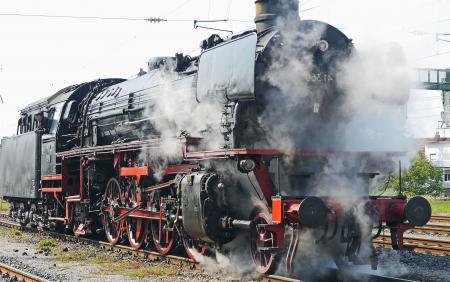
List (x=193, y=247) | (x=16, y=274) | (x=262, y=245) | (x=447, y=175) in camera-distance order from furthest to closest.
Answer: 1. (x=447, y=175)
2. (x=193, y=247)
3. (x=16, y=274)
4. (x=262, y=245)

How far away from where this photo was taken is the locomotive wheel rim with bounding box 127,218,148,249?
1167 centimetres

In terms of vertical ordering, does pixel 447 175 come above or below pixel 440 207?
above

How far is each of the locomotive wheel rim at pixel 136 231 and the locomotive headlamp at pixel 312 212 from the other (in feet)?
16.4

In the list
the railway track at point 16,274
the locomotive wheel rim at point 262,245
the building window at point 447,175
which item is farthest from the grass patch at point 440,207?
the railway track at point 16,274

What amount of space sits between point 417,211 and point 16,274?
20.1ft

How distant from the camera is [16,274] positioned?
30.6 feet

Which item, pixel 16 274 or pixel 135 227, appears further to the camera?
pixel 135 227

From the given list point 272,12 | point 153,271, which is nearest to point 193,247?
point 153,271

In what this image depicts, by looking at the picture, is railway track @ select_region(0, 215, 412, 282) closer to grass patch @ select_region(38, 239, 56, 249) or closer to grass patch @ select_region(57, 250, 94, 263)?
grass patch @ select_region(57, 250, 94, 263)

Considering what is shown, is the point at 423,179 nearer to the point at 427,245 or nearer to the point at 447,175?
the point at 447,175

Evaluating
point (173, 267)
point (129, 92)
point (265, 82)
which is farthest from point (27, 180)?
point (265, 82)

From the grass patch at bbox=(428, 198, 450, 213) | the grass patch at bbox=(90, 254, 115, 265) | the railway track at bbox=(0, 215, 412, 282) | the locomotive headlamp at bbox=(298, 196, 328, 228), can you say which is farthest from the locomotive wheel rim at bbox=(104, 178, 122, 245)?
the grass patch at bbox=(428, 198, 450, 213)

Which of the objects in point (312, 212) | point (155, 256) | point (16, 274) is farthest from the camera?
point (155, 256)

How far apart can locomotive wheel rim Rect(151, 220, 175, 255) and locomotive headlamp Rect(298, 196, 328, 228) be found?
3.77 meters
